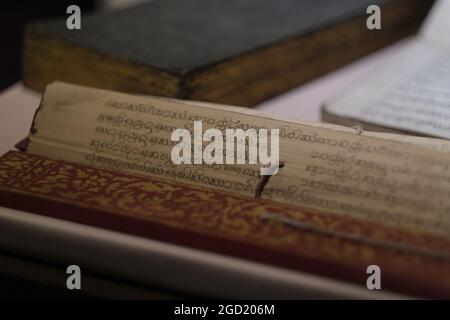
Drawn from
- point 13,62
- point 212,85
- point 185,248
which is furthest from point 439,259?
point 13,62

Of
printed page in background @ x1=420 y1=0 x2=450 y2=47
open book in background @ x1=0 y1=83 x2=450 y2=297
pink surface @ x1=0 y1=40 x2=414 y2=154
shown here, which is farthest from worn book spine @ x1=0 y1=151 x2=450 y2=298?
printed page in background @ x1=420 y1=0 x2=450 y2=47

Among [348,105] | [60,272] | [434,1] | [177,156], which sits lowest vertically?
[60,272]

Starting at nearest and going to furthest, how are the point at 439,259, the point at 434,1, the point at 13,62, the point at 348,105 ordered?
1. the point at 439,259
2. the point at 348,105
3. the point at 434,1
4. the point at 13,62

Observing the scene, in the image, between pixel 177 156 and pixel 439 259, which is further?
pixel 177 156

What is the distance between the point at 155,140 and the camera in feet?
2.32

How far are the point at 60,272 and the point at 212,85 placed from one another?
0.38 metres

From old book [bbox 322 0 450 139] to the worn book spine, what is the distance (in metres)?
0.28

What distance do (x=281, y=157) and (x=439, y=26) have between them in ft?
1.96

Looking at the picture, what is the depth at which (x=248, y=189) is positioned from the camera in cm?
67

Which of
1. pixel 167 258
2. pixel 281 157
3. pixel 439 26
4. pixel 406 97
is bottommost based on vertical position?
pixel 167 258

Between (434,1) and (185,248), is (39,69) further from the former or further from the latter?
(434,1)

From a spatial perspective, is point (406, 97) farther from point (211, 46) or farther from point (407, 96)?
point (211, 46)
